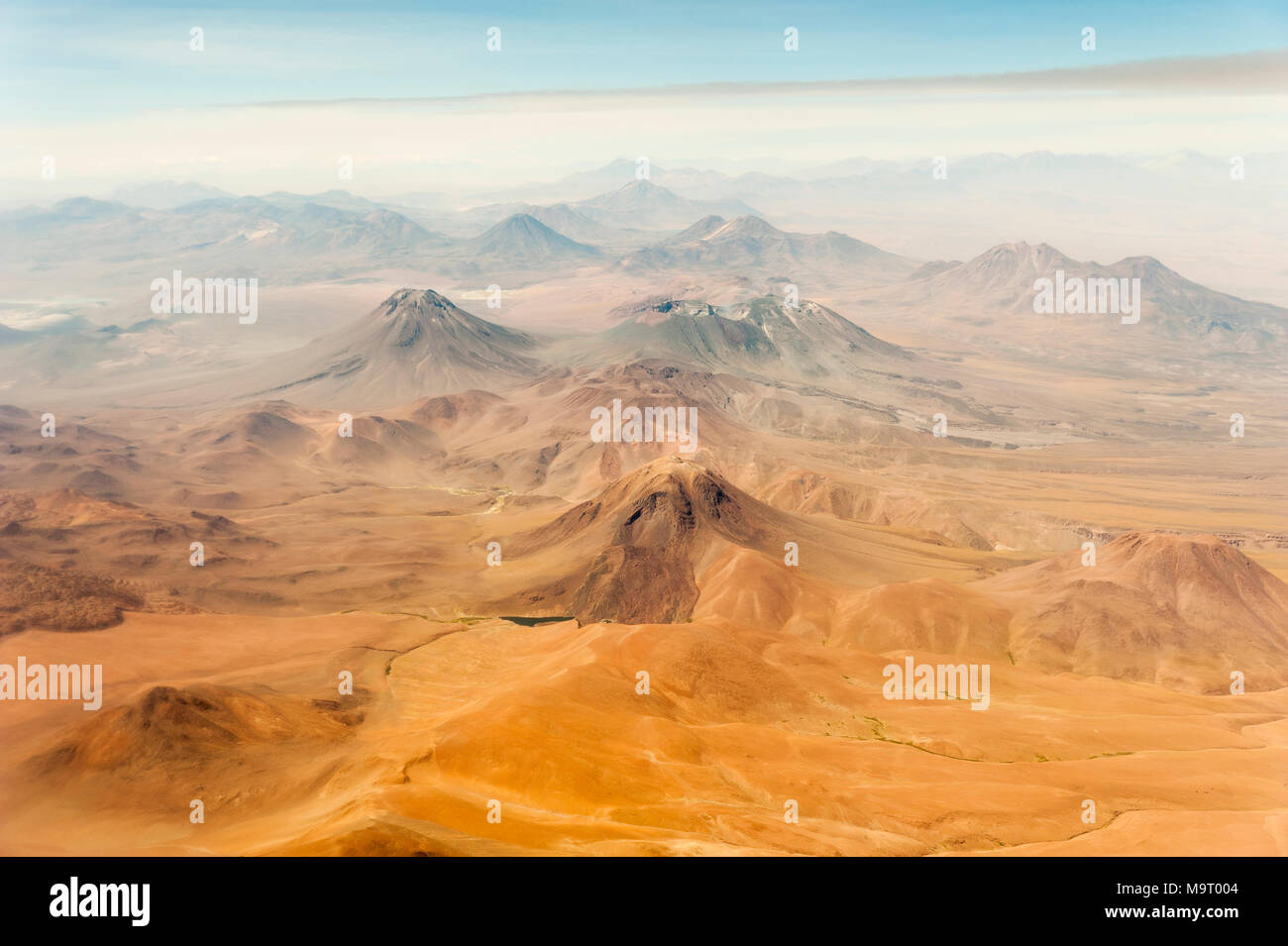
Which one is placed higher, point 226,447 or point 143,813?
point 226,447

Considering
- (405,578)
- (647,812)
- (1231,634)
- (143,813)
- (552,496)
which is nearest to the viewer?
(647,812)

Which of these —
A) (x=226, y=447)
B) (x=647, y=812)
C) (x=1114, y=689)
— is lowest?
(x=1114, y=689)

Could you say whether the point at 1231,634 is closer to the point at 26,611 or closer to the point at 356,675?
the point at 356,675

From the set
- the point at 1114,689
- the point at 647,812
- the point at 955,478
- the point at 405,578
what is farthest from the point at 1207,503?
the point at 647,812

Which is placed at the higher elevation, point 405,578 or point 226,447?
point 226,447
